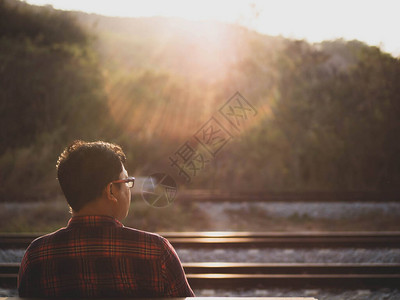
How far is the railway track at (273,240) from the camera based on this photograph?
19.7ft

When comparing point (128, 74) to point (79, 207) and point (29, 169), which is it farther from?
point (79, 207)

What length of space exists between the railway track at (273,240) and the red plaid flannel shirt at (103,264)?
446 cm

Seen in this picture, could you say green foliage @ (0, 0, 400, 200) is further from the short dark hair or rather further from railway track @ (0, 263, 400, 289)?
the short dark hair

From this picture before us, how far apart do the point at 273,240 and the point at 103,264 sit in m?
4.83

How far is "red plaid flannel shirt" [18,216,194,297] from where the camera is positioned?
1582mm

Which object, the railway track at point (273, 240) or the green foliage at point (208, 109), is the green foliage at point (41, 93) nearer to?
the green foliage at point (208, 109)

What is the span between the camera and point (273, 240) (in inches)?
241

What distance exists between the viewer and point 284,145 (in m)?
14.3

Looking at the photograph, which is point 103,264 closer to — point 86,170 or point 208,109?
point 86,170

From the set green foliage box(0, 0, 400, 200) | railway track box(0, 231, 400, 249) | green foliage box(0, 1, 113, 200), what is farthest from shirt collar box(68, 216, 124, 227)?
green foliage box(0, 1, 113, 200)

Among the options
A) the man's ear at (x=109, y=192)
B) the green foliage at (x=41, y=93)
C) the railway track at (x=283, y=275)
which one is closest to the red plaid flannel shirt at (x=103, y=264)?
the man's ear at (x=109, y=192)

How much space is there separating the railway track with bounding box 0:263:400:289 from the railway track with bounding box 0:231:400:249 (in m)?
0.98

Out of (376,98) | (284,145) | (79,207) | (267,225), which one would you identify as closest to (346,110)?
(376,98)

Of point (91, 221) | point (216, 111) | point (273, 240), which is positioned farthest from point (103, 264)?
point (216, 111)
